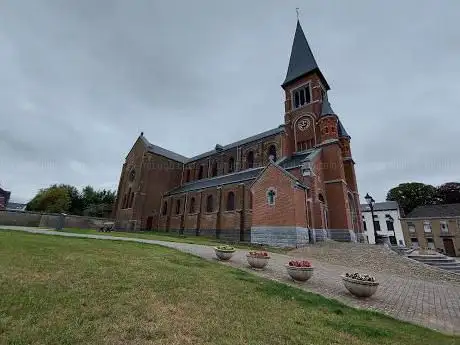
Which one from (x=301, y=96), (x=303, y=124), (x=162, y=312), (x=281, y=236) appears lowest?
(x=162, y=312)

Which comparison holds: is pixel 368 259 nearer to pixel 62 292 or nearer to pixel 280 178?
pixel 280 178

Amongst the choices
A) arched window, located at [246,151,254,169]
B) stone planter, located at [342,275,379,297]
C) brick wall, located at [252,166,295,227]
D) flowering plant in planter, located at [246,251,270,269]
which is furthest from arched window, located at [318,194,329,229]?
stone planter, located at [342,275,379,297]

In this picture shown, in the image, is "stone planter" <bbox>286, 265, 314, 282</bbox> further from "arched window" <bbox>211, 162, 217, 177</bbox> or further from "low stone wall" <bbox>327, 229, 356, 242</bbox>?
"arched window" <bbox>211, 162, 217, 177</bbox>

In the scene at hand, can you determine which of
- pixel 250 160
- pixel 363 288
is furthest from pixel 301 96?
pixel 363 288

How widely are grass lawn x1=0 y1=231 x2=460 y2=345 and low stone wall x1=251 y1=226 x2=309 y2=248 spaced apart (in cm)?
1340

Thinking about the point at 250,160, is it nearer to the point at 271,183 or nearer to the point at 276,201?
the point at 271,183

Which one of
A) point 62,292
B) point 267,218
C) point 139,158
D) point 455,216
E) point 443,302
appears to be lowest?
point 443,302

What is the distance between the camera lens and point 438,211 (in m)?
45.2

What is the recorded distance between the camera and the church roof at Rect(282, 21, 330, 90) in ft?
106

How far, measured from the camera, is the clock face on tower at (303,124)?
29734mm

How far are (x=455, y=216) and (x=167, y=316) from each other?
55.5 m

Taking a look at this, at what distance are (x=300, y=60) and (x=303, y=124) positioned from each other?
11.0 meters

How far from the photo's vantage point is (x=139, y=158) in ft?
134

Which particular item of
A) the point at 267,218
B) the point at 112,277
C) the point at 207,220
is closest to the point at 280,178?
the point at 267,218
